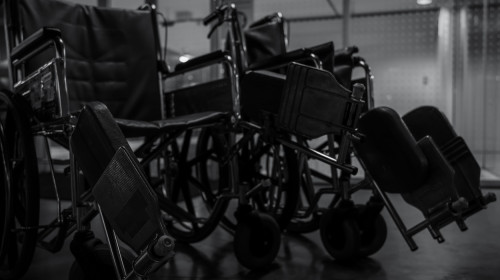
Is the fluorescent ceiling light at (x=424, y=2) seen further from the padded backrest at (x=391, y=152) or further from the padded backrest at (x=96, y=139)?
the padded backrest at (x=96, y=139)

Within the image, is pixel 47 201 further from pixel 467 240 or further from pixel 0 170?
pixel 467 240

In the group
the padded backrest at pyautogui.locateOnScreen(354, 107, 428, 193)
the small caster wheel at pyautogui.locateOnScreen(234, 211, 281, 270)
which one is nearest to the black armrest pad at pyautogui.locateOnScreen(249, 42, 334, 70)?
the padded backrest at pyautogui.locateOnScreen(354, 107, 428, 193)

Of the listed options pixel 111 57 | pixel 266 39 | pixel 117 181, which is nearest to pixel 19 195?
pixel 111 57

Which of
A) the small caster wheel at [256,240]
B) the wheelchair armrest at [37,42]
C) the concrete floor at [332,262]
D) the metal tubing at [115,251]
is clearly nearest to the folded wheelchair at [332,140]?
the concrete floor at [332,262]

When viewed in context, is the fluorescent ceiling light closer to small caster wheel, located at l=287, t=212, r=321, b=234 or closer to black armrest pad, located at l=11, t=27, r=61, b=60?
small caster wheel, located at l=287, t=212, r=321, b=234

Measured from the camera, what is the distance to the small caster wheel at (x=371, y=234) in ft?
5.91

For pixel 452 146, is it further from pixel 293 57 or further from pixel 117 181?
pixel 117 181

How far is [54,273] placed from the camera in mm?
1648

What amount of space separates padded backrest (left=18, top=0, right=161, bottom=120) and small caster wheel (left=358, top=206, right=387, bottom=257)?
931mm

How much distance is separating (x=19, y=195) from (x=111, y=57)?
0.67m

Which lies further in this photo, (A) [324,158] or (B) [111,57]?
(B) [111,57]

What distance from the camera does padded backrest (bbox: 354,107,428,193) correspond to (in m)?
1.52

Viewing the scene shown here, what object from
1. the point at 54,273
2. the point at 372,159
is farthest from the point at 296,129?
the point at 54,273

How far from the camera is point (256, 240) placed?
5.45 ft
